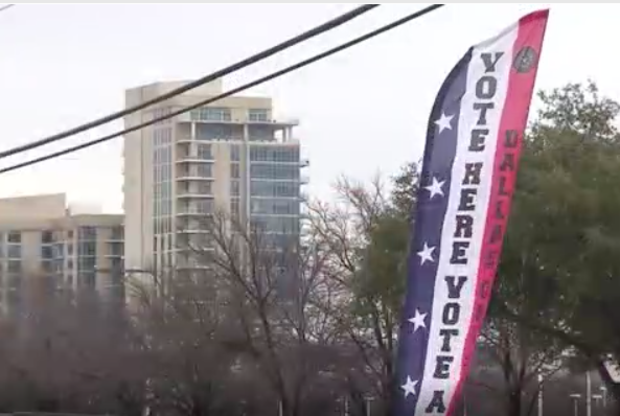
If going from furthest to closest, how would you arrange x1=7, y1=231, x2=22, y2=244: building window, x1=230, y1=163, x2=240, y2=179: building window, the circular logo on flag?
x1=230, y1=163, x2=240, y2=179: building window, x1=7, y1=231, x2=22, y2=244: building window, the circular logo on flag

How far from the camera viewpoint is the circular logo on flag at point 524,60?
11.8m

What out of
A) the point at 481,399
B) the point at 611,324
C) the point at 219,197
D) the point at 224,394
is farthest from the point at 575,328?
the point at 219,197

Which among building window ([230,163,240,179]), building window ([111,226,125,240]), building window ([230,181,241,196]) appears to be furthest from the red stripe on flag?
building window ([230,163,240,179])

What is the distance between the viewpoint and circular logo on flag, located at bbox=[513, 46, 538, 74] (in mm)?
11805

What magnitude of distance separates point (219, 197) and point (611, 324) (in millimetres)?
105759

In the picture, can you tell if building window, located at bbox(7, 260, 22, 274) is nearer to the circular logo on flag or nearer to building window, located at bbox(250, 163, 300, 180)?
the circular logo on flag

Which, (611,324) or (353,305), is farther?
(353,305)

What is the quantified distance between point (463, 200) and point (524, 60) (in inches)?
53.8

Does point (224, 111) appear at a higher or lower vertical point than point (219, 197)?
higher

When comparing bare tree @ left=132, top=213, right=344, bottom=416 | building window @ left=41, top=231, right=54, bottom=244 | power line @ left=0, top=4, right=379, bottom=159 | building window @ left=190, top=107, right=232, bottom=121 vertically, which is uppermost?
building window @ left=190, top=107, right=232, bottom=121

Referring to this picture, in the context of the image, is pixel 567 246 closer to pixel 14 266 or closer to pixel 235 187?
pixel 14 266

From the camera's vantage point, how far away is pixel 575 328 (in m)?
32.8

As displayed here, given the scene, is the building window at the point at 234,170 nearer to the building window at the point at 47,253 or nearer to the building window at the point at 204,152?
the building window at the point at 204,152

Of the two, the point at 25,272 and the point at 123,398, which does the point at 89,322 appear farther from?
the point at 25,272
